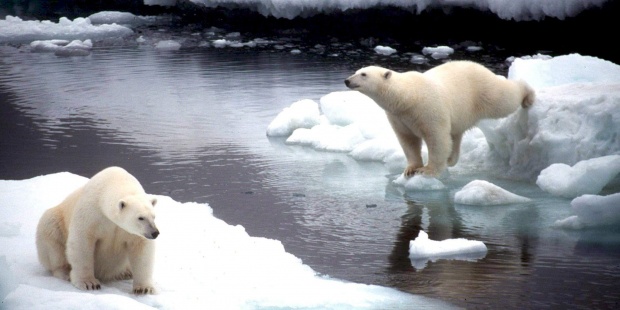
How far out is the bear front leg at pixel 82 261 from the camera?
13.2 feet

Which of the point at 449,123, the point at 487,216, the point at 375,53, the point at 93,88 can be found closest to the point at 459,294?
the point at 487,216

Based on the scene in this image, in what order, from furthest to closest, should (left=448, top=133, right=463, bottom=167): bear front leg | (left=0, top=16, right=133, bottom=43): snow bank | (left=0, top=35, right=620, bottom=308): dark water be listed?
(left=0, top=16, right=133, bottom=43): snow bank < (left=448, top=133, right=463, bottom=167): bear front leg < (left=0, top=35, right=620, bottom=308): dark water

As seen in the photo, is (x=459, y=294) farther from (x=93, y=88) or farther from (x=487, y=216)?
(x=93, y=88)

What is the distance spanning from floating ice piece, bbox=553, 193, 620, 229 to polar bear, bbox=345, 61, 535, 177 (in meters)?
1.30

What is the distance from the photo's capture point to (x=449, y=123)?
683 cm

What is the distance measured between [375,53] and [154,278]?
11.9 meters

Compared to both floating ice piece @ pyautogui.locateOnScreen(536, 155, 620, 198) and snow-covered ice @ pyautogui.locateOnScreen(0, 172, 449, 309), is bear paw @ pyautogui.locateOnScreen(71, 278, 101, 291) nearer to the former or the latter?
snow-covered ice @ pyautogui.locateOnScreen(0, 172, 449, 309)

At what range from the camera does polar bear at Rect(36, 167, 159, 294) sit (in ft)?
13.0

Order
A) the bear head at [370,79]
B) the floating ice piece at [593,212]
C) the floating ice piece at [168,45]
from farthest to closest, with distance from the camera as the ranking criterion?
the floating ice piece at [168,45]
the bear head at [370,79]
the floating ice piece at [593,212]

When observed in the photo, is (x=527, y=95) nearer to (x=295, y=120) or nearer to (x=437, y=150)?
(x=437, y=150)

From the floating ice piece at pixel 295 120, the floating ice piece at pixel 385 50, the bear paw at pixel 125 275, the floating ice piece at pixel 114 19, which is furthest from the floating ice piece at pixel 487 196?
the floating ice piece at pixel 114 19

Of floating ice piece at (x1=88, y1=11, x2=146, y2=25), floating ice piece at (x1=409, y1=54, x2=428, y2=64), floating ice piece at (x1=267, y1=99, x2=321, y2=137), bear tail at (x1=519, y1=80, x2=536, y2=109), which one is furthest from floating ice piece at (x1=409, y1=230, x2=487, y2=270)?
floating ice piece at (x1=88, y1=11, x2=146, y2=25)

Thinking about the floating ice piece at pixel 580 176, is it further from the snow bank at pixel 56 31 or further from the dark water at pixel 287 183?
the snow bank at pixel 56 31

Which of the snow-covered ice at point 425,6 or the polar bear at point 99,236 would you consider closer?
the polar bear at point 99,236
